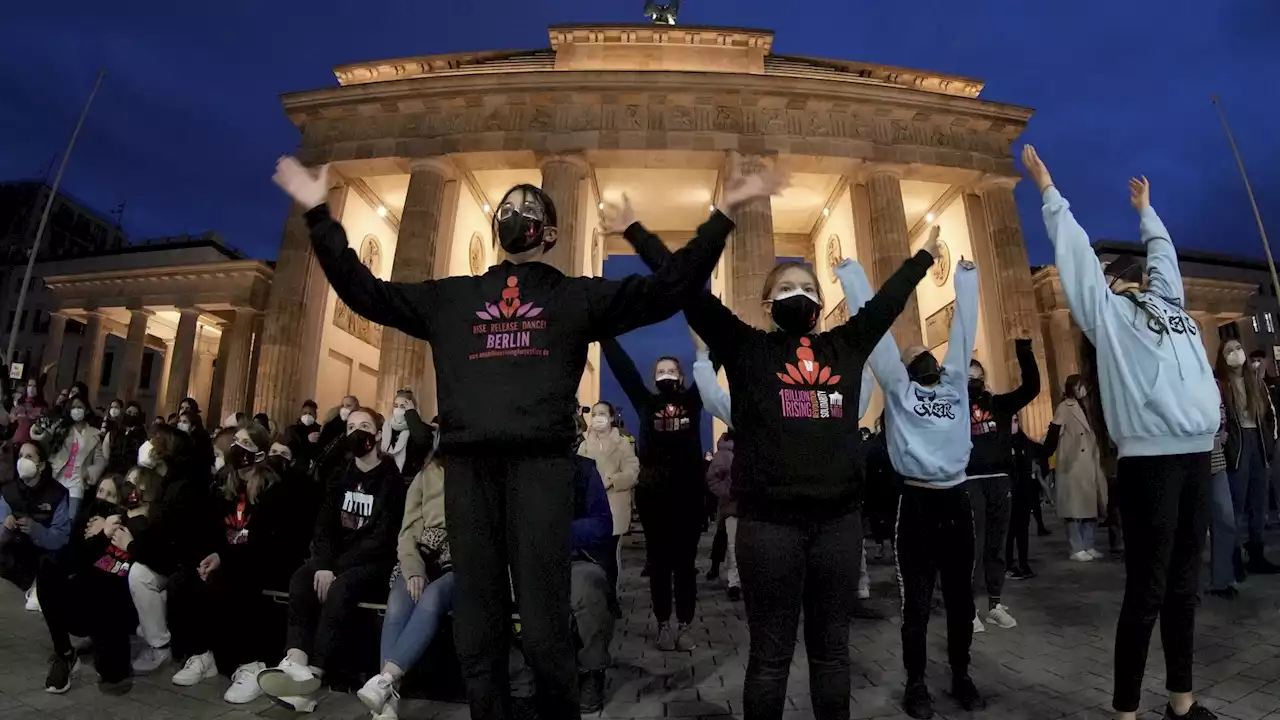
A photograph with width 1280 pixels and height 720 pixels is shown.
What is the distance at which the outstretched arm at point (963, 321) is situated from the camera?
333 centimetres

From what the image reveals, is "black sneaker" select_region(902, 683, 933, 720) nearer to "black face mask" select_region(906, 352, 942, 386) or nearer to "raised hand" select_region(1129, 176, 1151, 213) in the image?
"black face mask" select_region(906, 352, 942, 386)

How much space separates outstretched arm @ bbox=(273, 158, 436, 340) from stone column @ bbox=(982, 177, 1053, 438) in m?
20.5

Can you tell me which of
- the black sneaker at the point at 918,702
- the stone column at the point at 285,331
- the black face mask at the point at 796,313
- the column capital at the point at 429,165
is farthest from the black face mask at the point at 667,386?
the column capital at the point at 429,165

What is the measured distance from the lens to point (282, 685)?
130 inches

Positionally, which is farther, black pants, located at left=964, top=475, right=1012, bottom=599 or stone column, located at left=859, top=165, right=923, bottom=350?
stone column, located at left=859, top=165, right=923, bottom=350

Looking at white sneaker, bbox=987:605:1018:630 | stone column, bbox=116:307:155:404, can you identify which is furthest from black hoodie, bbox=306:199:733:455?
stone column, bbox=116:307:155:404

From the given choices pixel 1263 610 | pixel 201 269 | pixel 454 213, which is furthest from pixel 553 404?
pixel 201 269

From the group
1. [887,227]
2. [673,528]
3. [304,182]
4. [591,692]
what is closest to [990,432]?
[673,528]

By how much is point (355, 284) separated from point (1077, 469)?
8465 mm

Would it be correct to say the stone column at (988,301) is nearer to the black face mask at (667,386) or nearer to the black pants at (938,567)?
the black face mask at (667,386)

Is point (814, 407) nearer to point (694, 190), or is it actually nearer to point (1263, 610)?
point (1263, 610)

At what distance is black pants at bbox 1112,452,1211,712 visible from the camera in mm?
2580

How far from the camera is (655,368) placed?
496 centimetres

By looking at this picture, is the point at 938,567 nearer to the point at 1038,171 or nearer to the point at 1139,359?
the point at 1139,359
